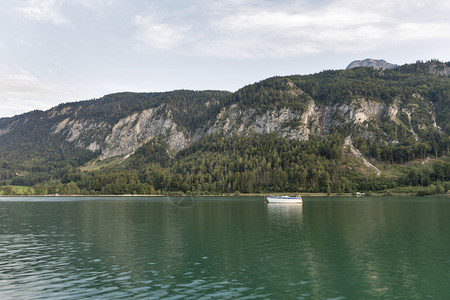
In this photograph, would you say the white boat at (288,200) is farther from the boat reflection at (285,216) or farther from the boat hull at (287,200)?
the boat reflection at (285,216)

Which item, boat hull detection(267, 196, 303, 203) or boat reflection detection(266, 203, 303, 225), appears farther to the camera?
boat hull detection(267, 196, 303, 203)

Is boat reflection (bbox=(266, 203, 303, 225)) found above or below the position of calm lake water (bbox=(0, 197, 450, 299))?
below

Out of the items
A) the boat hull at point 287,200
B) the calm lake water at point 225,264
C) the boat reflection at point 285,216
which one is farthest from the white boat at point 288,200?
the calm lake water at point 225,264

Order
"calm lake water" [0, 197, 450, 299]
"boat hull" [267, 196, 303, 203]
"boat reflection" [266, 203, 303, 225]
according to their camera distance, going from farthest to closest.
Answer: "boat hull" [267, 196, 303, 203] < "boat reflection" [266, 203, 303, 225] < "calm lake water" [0, 197, 450, 299]

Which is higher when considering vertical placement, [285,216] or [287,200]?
[285,216]

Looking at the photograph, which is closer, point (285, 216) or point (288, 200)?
point (285, 216)

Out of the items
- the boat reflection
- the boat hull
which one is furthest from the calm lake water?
the boat hull

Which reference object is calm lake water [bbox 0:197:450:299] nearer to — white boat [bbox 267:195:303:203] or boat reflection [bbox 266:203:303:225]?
boat reflection [bbox 266:203:303:225]

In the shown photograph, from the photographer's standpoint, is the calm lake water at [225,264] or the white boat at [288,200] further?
the white boat at [288,200]

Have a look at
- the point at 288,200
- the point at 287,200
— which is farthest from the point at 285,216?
the point at 288,200

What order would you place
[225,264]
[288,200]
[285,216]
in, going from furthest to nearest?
[288,200], [285,216], [225,264]

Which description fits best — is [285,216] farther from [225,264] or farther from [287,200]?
[287,200]

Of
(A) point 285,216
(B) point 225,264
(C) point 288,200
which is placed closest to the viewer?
(B) point 225,264

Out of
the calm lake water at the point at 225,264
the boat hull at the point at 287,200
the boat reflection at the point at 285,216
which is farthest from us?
the boat hull at the point at 287,200
